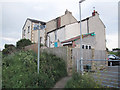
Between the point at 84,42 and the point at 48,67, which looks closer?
the point at 48,67

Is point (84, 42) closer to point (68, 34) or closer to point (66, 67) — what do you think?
point (68, 34)

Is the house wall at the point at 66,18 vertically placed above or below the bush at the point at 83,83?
above

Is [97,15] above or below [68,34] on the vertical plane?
above

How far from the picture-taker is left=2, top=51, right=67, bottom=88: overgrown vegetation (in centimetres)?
455

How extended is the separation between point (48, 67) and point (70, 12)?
17.5m

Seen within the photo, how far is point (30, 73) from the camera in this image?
5.11m

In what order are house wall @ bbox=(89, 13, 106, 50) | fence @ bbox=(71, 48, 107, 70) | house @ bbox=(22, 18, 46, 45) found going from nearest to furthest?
fence @ bbox=(71, 48, 107, 70)
house wall @ bbox=(89, 13, 106, 50)
house @ bbox=(22, 18, 46, 45)

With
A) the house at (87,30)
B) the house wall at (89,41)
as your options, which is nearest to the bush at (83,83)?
the house wall at (89,41)

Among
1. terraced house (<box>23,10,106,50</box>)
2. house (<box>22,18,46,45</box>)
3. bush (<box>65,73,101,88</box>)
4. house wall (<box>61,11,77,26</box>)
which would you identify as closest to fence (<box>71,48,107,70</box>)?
bush (<box>65,73,101,88</box>)

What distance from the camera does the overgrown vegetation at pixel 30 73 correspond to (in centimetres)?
455

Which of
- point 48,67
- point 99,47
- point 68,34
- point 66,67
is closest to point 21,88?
point 48,67

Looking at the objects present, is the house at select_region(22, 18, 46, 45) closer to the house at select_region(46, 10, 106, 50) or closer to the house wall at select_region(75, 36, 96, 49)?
the house at select_region(46, 10, 106, 50)

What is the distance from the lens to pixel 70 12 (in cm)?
2105

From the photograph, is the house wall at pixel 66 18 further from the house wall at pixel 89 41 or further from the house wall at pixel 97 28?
the house wall at pixel 89 41
